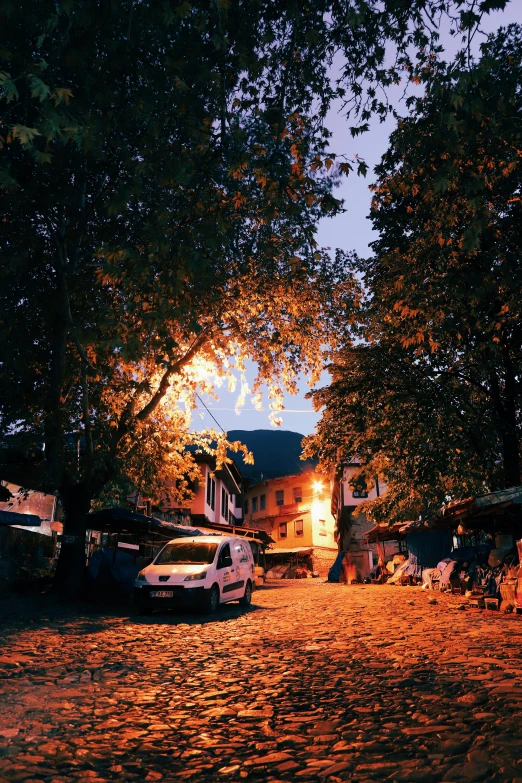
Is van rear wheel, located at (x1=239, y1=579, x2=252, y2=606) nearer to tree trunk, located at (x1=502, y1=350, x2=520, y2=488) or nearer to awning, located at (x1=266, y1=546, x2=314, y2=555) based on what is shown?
tree trunk, located at (x1=502, y1=350, x2=520, y2=488)

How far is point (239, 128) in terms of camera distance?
8.30 m

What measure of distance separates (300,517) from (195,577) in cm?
4943

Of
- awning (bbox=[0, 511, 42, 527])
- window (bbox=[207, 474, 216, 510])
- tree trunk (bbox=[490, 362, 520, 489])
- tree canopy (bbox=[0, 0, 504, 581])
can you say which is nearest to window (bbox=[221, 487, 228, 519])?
window (bbox=[207, 474, 216, 510])

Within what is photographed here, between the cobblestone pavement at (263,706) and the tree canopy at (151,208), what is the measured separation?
12.5 feet

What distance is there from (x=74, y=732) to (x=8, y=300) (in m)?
12.0

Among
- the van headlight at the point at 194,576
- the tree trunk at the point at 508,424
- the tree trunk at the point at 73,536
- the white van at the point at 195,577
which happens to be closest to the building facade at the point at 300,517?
the tree trunk at the point at 508,424

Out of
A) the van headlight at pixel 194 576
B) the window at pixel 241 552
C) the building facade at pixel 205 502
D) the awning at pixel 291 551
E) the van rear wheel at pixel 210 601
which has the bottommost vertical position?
Answer: the awning at pixel 291 551

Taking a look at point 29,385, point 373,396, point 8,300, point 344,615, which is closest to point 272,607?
point 344,615

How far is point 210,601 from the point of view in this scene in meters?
15.1

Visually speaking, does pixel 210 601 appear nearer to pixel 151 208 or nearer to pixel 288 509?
pixel 151 208

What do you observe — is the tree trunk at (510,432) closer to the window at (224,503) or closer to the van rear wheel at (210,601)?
the van rear wheel at (210,601)

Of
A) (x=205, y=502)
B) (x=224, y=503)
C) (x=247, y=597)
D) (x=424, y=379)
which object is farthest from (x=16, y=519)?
(x=224, y=503)

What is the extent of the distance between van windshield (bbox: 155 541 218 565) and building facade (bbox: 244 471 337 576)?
41.6 metres

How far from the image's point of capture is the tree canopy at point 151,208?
759 cm
